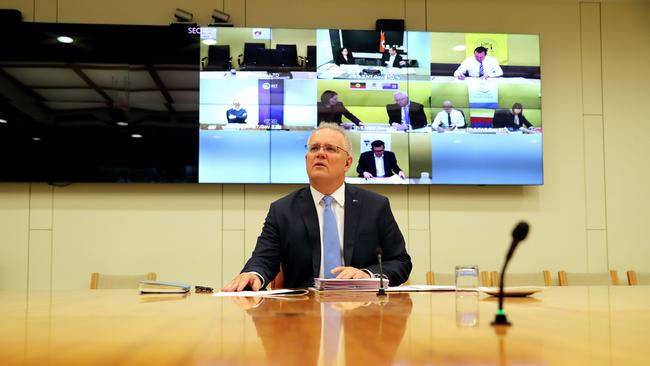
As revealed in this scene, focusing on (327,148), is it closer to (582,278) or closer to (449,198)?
(449,198)

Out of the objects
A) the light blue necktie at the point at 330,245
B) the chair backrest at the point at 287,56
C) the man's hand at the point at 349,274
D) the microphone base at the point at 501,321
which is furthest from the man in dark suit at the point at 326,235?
the chair backrest at the point at 287,56

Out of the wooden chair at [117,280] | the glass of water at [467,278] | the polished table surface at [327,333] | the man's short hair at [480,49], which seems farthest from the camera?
the man's short hair at [480,49]

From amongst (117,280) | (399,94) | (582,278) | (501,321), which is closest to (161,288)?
(501,321)

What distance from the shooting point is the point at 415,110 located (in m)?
5.29

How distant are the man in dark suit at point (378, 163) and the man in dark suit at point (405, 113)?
21 centimetres

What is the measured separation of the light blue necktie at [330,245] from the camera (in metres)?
3.22

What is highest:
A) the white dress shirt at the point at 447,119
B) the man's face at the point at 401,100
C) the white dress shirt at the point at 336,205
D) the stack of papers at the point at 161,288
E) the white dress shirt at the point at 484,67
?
the white dress shirt at the point at 484,67

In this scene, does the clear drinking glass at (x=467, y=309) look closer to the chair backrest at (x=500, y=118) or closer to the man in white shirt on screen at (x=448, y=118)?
the man in white shirt on screen at (x=448, y=118)

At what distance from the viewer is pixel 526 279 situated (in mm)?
4949

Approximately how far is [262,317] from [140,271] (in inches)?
151

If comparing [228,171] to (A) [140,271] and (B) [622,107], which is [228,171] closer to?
(A) [140,271]

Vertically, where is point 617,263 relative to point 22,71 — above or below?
below

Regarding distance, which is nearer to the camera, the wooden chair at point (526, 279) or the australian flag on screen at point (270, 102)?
the wooden chair at point (526, 279)

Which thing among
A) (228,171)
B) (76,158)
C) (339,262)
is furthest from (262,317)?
(76,158)
